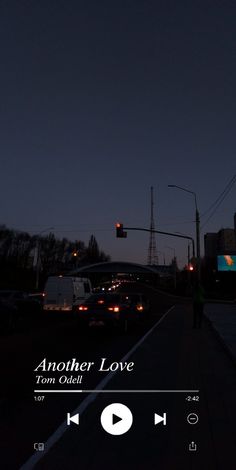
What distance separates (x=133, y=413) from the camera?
636 centimetres

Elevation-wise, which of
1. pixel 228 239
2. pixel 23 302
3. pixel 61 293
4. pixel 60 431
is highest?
pixel 228 239

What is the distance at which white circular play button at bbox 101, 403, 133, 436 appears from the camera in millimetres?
5695

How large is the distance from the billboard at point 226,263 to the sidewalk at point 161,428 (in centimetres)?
6281

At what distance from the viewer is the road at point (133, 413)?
475cm

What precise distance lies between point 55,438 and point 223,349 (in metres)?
9.06

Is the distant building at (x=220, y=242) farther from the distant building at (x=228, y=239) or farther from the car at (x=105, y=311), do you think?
the car at (x=105, y=311)

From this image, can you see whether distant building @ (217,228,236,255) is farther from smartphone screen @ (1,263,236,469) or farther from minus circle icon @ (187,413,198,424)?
minus circle icon @ (187,413,198,424)

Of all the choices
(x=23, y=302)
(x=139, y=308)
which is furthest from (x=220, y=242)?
(x=139, y=308)

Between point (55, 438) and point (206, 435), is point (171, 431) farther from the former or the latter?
point (55, 438)

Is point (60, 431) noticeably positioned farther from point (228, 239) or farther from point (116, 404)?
point (228, 239)

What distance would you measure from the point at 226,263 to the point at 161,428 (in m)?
68.7

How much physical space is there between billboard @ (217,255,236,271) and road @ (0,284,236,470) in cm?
6061
